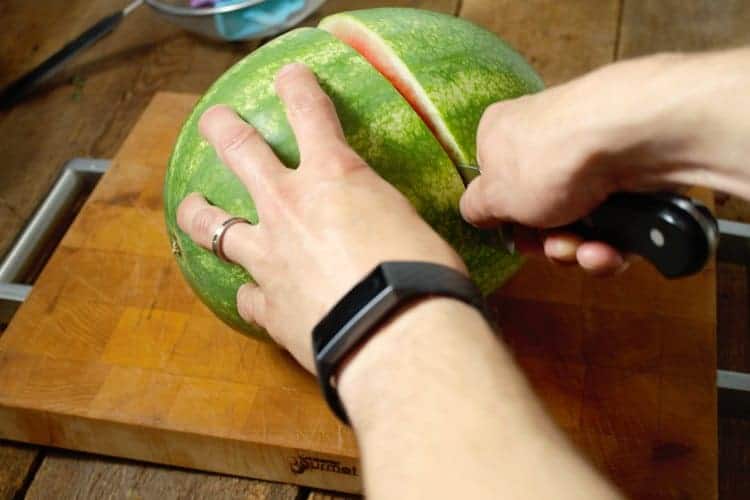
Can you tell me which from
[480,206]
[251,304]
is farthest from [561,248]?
[251,304]

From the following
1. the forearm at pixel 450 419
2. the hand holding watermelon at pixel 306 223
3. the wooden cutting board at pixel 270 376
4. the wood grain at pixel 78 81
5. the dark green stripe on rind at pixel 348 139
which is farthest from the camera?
A: the wood grain at pixel 78 81

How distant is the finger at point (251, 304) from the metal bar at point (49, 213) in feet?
2.24

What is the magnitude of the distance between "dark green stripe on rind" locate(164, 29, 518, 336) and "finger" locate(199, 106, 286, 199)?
0.12 ft

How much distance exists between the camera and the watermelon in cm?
101

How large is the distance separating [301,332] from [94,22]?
1659 mm

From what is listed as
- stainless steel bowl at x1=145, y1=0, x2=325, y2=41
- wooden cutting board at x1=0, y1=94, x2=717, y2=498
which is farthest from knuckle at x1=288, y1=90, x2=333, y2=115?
stainless steel bowl at x1=145, y1=0, x2=325, y2=41

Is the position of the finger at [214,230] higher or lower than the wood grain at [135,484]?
higher

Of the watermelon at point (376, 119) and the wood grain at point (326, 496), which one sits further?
the wood grain at point (326, 496)

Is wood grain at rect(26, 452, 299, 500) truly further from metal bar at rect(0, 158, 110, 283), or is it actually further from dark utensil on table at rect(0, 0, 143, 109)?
dark utensil on table at rect(0, 0, 143, 109)

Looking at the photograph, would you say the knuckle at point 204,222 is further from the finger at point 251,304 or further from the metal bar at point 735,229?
the metal bar at point 735,229

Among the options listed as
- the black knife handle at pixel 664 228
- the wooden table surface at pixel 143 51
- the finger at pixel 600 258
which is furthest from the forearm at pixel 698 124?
the wooden table surface at pixel 143 51

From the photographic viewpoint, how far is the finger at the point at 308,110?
0.90m

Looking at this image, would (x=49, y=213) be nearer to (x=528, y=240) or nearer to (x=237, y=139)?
(x=237, y=139)

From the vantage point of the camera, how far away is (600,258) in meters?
0.93
